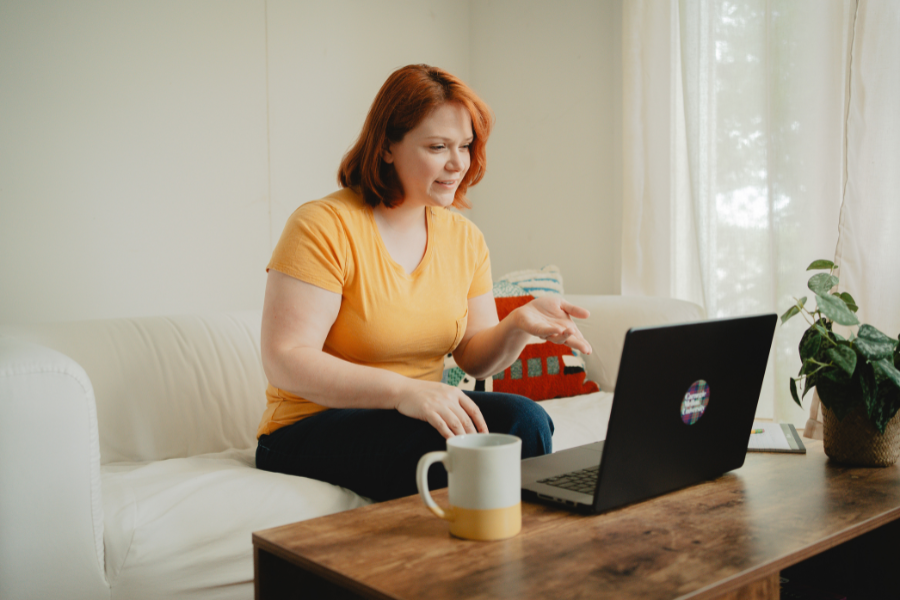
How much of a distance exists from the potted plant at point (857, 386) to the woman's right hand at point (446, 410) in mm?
506

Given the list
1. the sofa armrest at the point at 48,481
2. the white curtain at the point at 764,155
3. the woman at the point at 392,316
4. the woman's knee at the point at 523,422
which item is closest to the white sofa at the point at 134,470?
the sofa armrest at the point at 48,481

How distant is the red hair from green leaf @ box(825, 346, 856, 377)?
2.37 feet

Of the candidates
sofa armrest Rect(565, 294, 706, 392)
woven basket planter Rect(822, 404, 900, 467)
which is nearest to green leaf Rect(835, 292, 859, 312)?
woven basket planter Rect(822, 404, 900, 467)

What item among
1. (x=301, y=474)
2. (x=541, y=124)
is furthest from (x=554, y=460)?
(x=541, y=124)

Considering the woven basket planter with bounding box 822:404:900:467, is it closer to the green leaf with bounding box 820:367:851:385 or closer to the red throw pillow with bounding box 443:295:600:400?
the green leaf with bounding box 820:367:851:385

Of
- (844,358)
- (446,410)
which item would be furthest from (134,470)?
(844,358)

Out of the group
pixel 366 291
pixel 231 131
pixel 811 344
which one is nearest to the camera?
pixel 811 344

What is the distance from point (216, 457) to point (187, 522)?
395mm

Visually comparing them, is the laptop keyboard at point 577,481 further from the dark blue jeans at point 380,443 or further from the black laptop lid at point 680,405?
the dark blue jeans at point 380,443

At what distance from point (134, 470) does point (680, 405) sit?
0.97 metres

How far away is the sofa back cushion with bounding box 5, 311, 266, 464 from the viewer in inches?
56.5

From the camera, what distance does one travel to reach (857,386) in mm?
1030

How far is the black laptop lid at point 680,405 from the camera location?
0.74m

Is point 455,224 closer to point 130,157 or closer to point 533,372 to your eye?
point 533,372
